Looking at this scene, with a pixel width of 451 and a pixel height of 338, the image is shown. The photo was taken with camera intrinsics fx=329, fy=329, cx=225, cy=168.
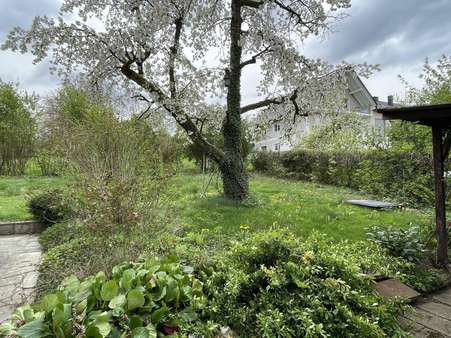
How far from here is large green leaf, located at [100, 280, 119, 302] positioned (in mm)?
2107

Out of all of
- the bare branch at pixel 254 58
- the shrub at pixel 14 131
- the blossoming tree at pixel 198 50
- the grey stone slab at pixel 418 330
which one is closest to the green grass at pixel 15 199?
the blossoming tree at pixel 198 50

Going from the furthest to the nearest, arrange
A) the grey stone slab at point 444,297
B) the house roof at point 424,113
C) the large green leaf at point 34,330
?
1. the house roof at point 424,113
2. the grey stone slab at point 444,297
3. the large green leaf at point 34,330

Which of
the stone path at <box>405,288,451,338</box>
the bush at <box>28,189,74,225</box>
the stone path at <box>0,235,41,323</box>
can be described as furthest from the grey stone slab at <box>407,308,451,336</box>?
the bush at <box>28,189,74,225</box>

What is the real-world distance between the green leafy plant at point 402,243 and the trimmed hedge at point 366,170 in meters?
1.43

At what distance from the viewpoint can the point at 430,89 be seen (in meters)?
13.1

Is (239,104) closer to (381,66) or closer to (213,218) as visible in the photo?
(213,218)

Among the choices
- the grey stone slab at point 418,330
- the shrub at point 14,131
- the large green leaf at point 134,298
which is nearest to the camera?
the large green leaf at point 134,298

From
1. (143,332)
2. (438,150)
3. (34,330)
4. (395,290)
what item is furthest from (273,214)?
(34,330)

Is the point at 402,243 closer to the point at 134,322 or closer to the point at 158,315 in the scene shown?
the point at 158,315

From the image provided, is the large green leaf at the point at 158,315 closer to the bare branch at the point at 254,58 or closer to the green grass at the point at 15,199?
the green grass at the point at 15,199

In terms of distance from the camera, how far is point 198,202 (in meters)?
6.80

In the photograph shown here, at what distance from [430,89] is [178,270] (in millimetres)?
14051

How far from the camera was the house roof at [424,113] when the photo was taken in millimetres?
3453

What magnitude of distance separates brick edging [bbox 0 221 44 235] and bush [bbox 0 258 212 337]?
419cm
